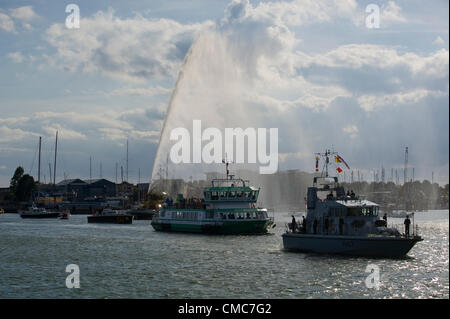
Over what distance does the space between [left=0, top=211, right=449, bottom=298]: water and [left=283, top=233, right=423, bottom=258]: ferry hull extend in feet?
3.07

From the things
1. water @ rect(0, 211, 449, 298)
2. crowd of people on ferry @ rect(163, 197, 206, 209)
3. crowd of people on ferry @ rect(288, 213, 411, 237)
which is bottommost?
water @ rect(0, 211, 449, 298)

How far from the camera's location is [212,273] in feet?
128

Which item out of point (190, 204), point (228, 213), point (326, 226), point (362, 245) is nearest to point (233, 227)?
point (228, 213)

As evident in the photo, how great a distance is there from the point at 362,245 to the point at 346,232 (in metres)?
2.17

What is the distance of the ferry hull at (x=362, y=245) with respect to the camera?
4475cm

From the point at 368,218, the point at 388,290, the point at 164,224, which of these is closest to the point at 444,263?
the point at 368,218

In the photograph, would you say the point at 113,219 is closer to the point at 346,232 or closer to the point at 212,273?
the point at 346,232

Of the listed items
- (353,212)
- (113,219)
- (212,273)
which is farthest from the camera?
(113,219)

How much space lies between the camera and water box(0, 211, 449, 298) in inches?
1271

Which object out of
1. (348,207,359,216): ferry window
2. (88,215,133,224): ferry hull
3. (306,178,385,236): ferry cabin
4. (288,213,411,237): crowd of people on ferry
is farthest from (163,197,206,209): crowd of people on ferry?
(88,215,133,224): ferry hull

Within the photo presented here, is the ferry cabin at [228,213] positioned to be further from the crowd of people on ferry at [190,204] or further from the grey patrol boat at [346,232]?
the grey patrol boat at [346,232]

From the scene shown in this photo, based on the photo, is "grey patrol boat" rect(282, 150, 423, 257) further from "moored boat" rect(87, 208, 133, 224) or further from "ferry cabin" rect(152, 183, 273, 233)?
"moored boat" rect(87, 208, 133, 224)

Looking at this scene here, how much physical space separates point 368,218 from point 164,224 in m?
44.5

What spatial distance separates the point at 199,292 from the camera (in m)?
32.2
